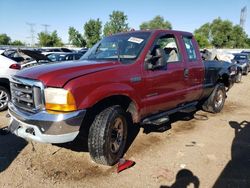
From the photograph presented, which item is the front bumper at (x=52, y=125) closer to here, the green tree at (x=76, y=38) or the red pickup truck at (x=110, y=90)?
the red pickup truck at (x=110, y=90)

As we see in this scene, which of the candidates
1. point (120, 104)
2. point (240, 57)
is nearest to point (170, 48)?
point (120, 104)

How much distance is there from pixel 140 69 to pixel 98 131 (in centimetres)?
121

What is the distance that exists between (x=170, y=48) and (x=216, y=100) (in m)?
2.65

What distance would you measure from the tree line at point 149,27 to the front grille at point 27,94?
117 ft

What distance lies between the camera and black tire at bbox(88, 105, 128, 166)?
12.8ft

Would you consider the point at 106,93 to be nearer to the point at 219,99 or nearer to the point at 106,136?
the point at 106,136

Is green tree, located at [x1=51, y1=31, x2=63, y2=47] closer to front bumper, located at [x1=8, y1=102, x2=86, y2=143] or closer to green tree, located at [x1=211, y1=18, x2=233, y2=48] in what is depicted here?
green tree, located at [x1=211, y1=18, x2=233, y2=48]

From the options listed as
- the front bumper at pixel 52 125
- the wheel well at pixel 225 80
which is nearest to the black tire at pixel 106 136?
the front bumper at pixel 52 125

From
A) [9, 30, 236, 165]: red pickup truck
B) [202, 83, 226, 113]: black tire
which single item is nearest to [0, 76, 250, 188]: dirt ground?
[9, 30, 236, 165]: red pickup truck

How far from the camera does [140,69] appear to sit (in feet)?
14.5

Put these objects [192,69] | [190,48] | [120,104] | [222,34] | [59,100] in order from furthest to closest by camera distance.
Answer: [222,34] < [190,48] < [192,69] < [120,104] < [59,100]

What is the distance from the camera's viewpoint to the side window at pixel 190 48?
5.68 metres

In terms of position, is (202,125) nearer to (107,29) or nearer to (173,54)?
(173,54)

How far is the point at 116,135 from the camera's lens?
426 centimetres
